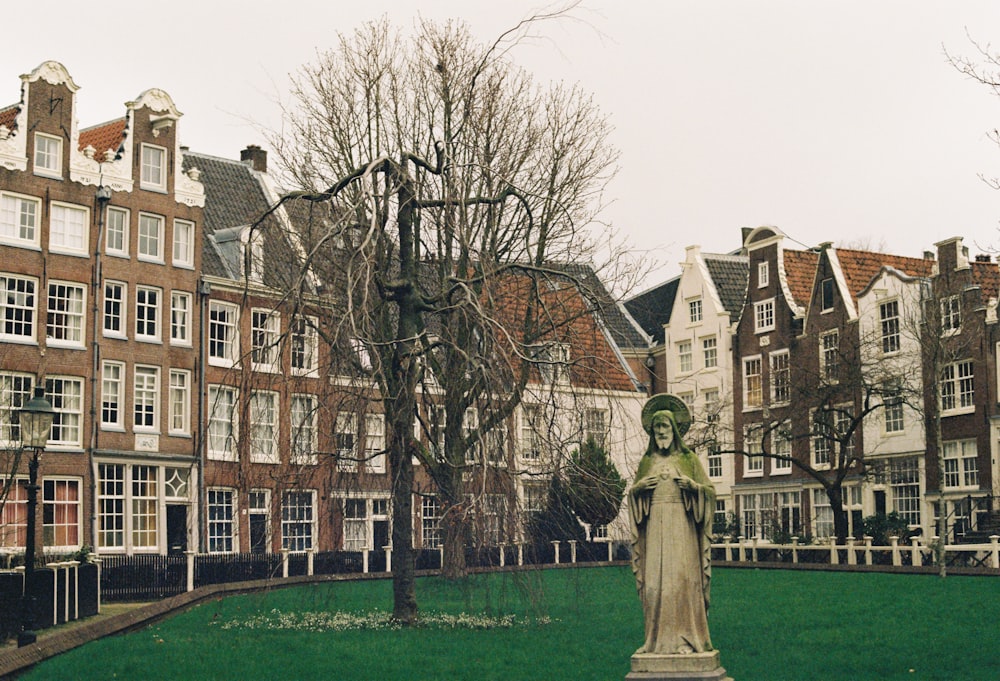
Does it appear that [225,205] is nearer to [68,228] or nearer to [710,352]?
[68,228]

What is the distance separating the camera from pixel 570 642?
2406 centimetres

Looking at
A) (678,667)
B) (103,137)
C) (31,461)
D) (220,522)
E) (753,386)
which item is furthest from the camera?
(753,386)

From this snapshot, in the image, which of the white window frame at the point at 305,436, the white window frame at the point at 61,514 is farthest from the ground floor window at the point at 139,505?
the white window frame at the point at 305,436

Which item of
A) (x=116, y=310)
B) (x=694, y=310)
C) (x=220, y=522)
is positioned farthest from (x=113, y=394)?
(x=694, y=310)

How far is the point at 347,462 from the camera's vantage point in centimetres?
2697

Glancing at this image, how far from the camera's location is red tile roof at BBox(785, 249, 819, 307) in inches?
2233

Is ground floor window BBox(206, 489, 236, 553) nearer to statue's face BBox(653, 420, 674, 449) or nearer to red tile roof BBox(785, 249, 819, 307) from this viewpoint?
red tile roof BBox(785, 249, 819, 307)

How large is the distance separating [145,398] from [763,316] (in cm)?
2476

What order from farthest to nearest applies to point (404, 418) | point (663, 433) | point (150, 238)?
point (150, 238), point (404, 418), point (663, 433)

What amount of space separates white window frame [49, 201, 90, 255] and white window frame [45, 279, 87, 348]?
3.61 feet

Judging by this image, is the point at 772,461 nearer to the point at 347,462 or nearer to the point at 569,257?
the point at 569,257

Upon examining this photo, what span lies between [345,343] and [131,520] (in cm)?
2554

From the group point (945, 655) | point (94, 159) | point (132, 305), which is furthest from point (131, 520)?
point (945, 655)

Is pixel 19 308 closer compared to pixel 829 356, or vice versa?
pixel 19 308
